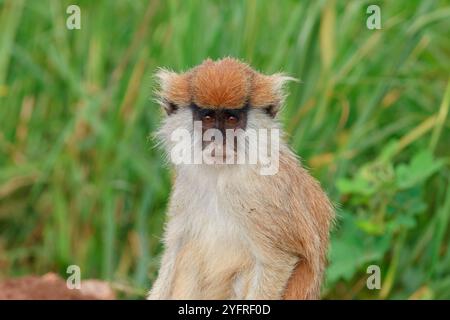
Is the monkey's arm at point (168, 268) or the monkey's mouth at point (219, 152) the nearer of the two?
the monkey's mouth at point (219, 152)

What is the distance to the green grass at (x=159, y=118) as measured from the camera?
5.64 metres

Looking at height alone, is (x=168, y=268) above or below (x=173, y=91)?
below

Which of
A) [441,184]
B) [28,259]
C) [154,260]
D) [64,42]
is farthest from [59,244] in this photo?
[441,184]

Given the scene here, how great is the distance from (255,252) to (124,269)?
2.37m

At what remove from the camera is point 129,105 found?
20.7 feet

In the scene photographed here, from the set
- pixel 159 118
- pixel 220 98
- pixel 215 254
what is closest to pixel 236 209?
pixel 215 254

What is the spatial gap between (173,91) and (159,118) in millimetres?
1908

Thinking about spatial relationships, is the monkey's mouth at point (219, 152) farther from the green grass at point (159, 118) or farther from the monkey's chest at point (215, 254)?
the green grass at point (159, 118)

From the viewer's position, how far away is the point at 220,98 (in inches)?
154

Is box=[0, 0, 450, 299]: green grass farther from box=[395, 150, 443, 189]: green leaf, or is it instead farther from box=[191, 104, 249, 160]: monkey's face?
box=[191, 104, 249, 160]: monkey's face

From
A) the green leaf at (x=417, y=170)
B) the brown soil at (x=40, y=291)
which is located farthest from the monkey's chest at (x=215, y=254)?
the green leaf at (x=417, y=170)

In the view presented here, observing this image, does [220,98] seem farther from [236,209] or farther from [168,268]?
[168,268]

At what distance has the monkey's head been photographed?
3.91 m

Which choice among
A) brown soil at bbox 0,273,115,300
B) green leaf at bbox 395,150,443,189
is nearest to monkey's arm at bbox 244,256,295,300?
brown soil at bbox 0,273,115,300
